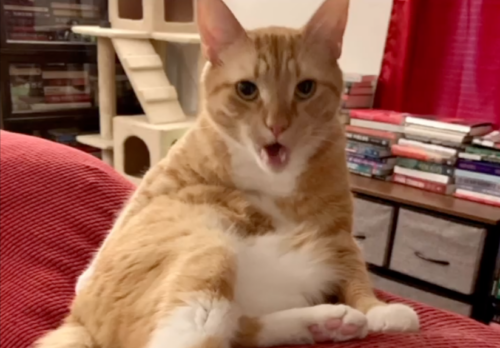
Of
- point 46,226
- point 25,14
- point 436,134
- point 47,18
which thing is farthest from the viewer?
point 47,18

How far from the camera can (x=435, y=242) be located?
2045mm

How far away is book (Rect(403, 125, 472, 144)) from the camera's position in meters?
2.12

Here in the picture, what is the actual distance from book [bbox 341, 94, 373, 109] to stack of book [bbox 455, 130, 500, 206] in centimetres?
52

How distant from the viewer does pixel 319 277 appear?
0.99 meters

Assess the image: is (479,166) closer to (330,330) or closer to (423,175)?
(423,175)

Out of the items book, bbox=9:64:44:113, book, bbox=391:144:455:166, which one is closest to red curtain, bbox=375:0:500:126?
book, bbox=391:144:455:166

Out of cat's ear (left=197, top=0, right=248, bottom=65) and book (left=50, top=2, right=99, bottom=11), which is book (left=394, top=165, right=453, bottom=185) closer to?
cat's ear (left=197, top=0, right=248, bottom=65)

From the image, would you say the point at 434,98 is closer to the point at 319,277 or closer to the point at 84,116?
the point at 319,277

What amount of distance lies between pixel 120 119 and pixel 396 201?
1.32 metres

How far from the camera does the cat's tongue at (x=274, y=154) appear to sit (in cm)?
101

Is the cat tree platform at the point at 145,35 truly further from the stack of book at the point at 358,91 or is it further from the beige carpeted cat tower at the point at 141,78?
the stack of book at the point at 358,91

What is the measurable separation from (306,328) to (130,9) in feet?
7.94

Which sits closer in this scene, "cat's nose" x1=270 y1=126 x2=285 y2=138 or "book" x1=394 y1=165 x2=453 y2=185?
"cat's nose" x1=270 y1=126 x2=285 y2=138

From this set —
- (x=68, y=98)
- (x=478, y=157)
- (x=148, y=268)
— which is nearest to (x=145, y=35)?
(x=68, y=98)
